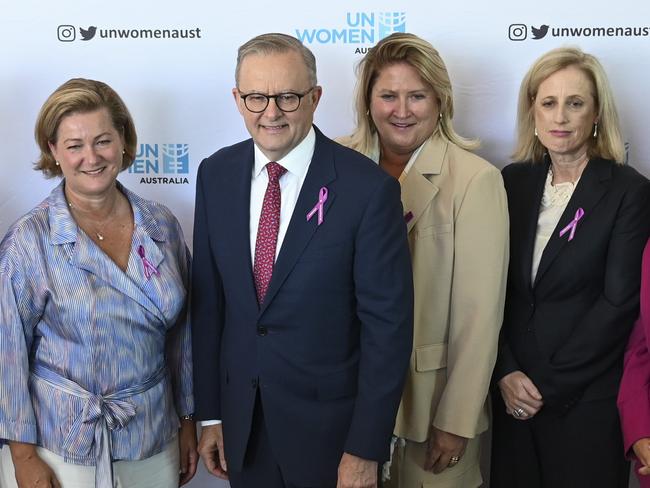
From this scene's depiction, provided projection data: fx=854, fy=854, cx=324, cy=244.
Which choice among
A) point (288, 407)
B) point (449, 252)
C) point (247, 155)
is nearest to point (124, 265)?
point (247, 155)

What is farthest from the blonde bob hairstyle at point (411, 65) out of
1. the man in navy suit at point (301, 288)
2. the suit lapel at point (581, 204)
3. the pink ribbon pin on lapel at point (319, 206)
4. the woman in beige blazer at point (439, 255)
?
the pink ribbon pin on lapel at point (319, 206)

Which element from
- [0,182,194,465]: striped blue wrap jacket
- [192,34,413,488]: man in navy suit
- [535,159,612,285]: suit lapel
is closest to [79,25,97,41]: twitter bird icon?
[0,182,194,465]: striped blue wrap jacket

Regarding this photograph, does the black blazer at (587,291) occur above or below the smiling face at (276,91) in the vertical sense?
below

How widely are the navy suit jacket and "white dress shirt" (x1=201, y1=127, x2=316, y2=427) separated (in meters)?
0.02

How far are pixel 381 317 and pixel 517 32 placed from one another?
1323 mm

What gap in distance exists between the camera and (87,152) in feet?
6.65

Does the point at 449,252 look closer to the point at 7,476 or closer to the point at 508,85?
the point at 508,85

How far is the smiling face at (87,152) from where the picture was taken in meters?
2.03

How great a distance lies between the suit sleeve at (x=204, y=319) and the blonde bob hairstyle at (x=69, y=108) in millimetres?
251

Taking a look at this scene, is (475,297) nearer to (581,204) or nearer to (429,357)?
(429,357)

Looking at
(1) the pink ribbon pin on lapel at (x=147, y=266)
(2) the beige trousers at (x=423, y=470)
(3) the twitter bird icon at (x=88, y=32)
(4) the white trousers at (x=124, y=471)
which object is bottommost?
(2) the beige trousers at (x=423, y=470)

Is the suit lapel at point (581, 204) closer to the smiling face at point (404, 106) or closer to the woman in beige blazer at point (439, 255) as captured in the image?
the woman in beige blazer at point (439, 255)

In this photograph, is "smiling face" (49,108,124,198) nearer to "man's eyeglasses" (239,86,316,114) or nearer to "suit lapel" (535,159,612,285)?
"man's eyeglasses" (239,86,316,114)

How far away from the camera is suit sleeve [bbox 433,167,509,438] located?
215 centimetres
